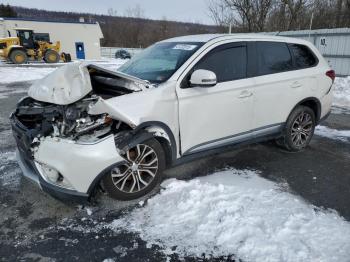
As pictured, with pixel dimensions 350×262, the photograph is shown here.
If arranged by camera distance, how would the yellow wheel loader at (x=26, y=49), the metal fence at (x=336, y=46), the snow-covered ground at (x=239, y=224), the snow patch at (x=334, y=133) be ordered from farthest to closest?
the yellow wheel loader at (x=26, y=49), the metal fence at (x=336, y=46), the snow patch at (x=334, y=133), the snow-covered ground at (x=239, y=224)

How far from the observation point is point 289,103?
4.50m

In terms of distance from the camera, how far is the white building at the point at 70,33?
106ft

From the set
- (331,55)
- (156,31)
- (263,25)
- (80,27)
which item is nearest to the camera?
(331,55)

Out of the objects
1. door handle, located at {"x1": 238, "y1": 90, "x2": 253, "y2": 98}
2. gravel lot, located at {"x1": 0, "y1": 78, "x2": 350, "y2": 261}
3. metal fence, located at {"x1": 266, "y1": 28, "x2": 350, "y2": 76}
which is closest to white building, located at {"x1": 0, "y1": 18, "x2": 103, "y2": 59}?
metal fence, located at {"x1": 266, "y1": 28, "x2": 350, "y2": 76}

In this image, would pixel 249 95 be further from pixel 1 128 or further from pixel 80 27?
pixel 80 27

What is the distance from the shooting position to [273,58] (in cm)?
434

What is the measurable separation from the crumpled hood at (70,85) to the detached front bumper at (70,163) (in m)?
0.43

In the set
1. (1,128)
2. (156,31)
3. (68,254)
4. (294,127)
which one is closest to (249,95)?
(294,127)

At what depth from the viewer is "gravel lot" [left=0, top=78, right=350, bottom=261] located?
8.56ft

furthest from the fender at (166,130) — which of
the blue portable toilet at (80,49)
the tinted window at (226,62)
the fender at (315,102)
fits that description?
the blue portable toilet at (80,49)

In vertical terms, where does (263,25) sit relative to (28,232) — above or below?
above

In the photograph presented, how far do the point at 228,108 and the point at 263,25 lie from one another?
59.3 ft

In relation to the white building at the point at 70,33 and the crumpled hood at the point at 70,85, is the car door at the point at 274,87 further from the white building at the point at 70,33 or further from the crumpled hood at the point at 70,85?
the white building at the point at 70,33

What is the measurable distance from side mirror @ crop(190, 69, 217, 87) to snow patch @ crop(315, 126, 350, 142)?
3603 mm
